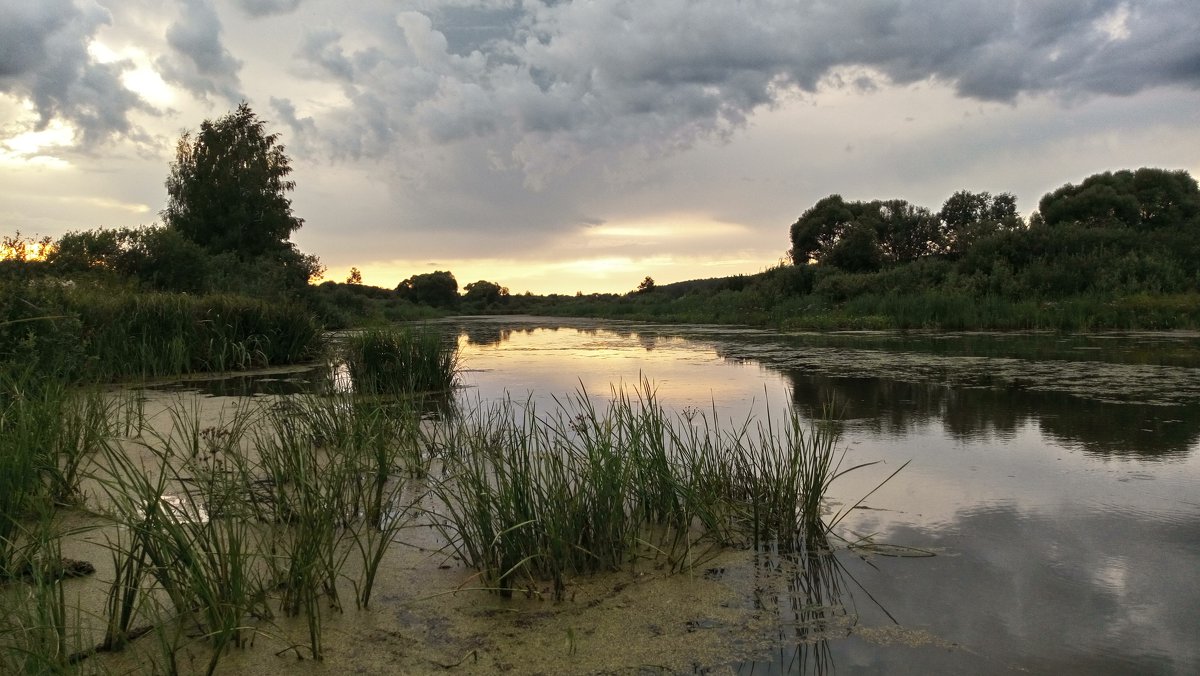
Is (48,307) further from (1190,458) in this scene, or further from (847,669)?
(1190,458)

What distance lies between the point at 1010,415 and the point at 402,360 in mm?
6167

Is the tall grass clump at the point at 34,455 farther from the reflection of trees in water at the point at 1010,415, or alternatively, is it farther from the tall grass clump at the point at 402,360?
the reflection of trees in water at the point at 1010,415

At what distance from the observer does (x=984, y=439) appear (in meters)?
5.62

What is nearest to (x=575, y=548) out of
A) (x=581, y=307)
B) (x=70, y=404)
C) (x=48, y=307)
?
(x=70, y=404)

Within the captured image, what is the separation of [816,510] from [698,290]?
135ft

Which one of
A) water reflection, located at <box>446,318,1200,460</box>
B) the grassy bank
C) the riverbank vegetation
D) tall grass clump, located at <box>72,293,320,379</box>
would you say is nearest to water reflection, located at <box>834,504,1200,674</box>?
water reflection, located at <box>446,318,1200,460</box>

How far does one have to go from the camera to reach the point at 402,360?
8.20m

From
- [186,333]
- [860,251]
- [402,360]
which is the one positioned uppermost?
[860,251]

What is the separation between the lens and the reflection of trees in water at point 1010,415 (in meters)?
5.42

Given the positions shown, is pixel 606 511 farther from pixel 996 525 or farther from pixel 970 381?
pixel 970 381

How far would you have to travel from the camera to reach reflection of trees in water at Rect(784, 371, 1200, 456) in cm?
542

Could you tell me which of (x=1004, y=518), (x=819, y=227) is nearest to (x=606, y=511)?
(x=1004, y=518)

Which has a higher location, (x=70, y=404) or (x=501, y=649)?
(x=70, y=404)

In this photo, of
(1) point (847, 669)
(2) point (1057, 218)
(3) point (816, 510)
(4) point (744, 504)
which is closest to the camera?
(1) point (847, 669)
